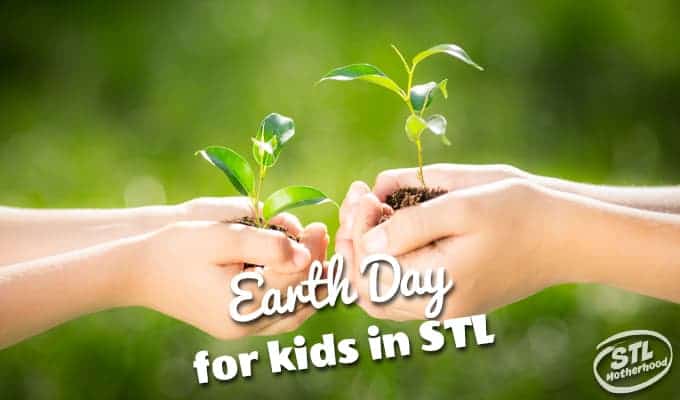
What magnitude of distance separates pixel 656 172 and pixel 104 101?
46.9 inches

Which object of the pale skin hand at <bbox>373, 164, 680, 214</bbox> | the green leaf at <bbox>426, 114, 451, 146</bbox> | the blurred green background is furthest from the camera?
the blurred green background

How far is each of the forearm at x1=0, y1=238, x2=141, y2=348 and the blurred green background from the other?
10.4 inches

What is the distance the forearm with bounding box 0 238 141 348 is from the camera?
4.08 feet

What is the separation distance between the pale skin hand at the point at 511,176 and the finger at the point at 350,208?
4cm

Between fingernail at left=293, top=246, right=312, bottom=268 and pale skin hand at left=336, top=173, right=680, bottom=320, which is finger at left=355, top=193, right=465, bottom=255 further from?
fingernail at left=293, top=246, right=312, bottom=268

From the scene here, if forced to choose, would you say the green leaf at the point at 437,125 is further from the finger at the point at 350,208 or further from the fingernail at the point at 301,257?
the fingernail at the point at 301,257

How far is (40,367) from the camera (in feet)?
4.97

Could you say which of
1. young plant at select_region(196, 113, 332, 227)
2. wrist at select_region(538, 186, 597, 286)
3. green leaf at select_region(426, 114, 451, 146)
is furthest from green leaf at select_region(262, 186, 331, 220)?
wrist at select_region(538, 186, 597, 286)

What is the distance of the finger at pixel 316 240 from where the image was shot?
4.33 feet

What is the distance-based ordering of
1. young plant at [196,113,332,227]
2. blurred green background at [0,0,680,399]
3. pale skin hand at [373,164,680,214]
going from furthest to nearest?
blurred green background at [0,0,680,399] < pale skin hand at [373,164,680,214] < young plant at [196,113,332,227]

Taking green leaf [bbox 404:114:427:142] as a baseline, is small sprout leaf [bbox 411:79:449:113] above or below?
above

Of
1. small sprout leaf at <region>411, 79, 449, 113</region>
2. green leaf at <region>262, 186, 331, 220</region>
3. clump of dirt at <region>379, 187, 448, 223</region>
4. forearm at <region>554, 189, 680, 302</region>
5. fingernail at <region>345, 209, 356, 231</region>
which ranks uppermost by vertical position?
small sprout leaf at <region>411, 79, 449, 113</region>

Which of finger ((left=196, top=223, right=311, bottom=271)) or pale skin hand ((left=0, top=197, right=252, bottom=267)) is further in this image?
pale skin hand ((left=0, top=197, right=252, bottom=267))

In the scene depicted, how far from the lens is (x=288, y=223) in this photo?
136 centimetres
